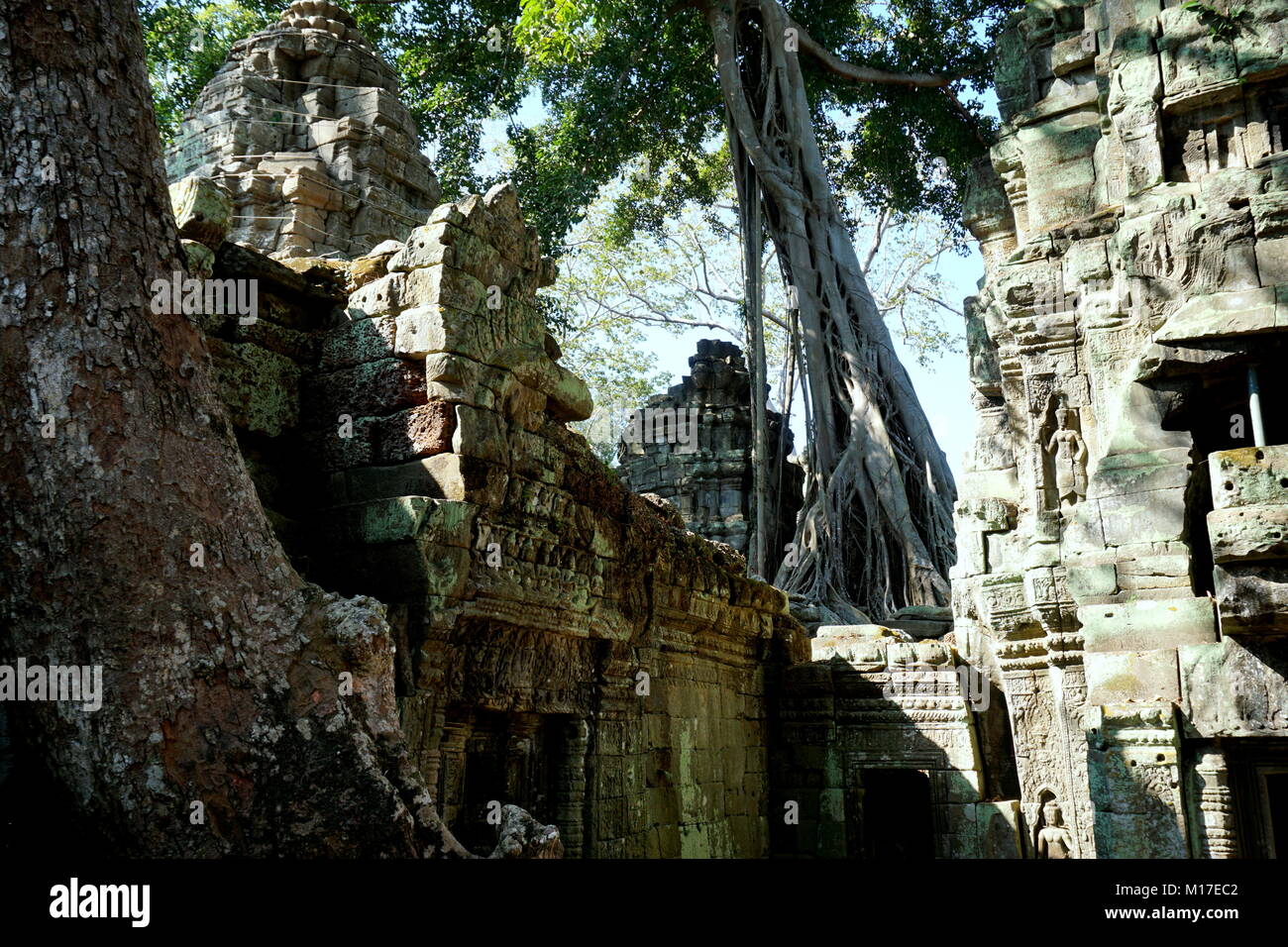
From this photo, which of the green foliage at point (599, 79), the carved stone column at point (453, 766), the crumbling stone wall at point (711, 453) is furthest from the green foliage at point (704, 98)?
the carved stone column at point (453, 766)

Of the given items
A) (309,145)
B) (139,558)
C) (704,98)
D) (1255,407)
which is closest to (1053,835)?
(1255,407)

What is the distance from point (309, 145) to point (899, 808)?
22.5 feet

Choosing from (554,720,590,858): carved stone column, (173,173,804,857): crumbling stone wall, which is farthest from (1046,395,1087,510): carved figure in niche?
(554,720,590,858): carved stone column

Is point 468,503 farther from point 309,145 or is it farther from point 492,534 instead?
point 309,145

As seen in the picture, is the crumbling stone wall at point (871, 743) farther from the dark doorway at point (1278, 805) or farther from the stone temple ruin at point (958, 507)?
the dark doorway at point (1278, 805)

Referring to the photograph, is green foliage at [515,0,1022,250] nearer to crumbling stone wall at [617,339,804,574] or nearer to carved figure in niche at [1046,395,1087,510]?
crumbling stone wall at [617,339,804,574]

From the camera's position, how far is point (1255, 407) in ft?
18.1

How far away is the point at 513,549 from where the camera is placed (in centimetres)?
539

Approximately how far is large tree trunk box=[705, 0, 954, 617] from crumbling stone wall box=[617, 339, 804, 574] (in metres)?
2.16

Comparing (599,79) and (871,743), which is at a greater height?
(599,79)

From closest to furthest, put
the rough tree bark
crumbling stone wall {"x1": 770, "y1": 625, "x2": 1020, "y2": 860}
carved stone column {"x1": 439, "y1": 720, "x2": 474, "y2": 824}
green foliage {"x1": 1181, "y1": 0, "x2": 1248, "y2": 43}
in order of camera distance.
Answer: the rough tree bark
carved stone column {"x1": 439, "y1": 720, "x2": 474, "y2": 824}
green foliage {"x1": 1181, "y1": 0, "x2": 1248, "y2": 43}
crumbling stone wall {"x1": 770, "y1": 625, "x2": 1020, "y2": 860}

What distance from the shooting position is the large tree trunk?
13.6 metres

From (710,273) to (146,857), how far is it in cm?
2198

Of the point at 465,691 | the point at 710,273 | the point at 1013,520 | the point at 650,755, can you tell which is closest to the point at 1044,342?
the point at 1013,520
